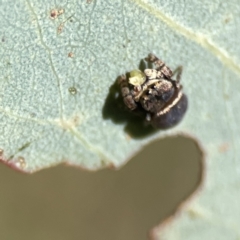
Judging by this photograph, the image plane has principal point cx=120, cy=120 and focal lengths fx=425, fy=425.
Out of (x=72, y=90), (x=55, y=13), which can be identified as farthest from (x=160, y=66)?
(x=55, y=13)

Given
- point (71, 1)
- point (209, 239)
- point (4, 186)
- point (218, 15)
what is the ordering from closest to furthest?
point (71, 1)
point (218, 15)
point (209, 239)
point (4, 186)

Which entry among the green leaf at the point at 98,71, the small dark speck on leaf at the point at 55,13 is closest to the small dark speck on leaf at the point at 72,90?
the green leaf at the point at 98,71

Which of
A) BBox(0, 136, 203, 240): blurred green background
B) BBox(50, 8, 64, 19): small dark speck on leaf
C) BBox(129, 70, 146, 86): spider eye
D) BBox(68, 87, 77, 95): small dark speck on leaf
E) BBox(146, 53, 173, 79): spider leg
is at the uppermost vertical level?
BBox(50, 8, 64, 19): small dark speck on leaf

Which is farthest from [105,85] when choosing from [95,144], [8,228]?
[8,228]

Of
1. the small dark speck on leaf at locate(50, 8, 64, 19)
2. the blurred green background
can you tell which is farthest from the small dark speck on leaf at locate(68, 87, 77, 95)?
the blurred green background

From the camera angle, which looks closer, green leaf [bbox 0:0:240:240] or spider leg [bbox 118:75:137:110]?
green leaf [bbox 0:0:240:240]

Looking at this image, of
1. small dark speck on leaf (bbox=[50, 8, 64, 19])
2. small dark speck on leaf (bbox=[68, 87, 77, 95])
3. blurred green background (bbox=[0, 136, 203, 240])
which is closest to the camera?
small dark speck on leaf (bbox=[50, 8, 64, 19])

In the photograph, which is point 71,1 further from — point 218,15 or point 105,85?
point 218,15

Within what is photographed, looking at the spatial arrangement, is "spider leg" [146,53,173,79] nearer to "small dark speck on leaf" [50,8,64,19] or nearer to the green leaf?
the green leaf
